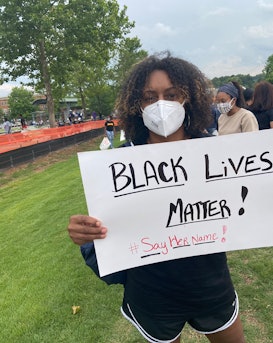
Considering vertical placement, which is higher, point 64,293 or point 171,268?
point 171,268

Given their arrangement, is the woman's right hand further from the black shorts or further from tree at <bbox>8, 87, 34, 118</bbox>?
tree at <bbox>8, 87, 34, 118</bbox>

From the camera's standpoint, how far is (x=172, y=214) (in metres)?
1.56

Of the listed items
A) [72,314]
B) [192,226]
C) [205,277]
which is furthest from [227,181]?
[72,314]

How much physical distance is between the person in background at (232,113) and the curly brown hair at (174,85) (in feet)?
7.62

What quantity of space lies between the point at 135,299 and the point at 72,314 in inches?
75.1

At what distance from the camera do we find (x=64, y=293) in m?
3.71

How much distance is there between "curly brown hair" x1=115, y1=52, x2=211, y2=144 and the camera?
169cm

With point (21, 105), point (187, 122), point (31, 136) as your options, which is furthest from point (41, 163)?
point (21, 105)

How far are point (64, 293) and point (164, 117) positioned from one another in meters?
2.77

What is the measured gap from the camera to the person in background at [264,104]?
15.1 ft

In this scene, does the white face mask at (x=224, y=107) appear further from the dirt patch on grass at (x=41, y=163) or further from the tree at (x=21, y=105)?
the tree at (x=21, y=105)

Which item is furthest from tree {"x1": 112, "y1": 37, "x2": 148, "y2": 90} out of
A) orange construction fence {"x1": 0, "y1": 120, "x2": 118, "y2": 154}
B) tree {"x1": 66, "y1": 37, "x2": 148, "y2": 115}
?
orange construction fence {"x1": 0, "y1": 120, "x2": 118, "y2": 154}

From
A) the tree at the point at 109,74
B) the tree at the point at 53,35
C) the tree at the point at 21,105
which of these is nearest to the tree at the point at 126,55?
the tree at the point at 109,74

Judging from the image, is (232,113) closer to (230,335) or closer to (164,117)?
(164,117)
